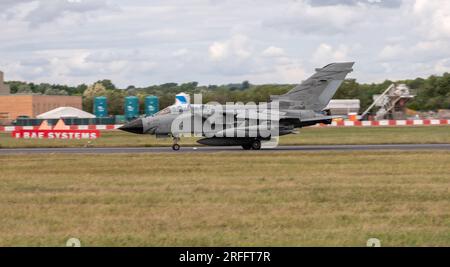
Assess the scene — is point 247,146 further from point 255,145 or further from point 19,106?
point 19,106

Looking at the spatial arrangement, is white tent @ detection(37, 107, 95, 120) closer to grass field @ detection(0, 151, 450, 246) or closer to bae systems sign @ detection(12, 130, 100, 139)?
bae systems sign @ detection(12, 130, 100, 139)

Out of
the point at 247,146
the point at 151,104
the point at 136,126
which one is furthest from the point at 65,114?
the point at 247,146

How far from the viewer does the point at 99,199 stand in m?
15.1

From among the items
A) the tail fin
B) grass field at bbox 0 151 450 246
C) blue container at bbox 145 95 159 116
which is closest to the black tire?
the tail fin

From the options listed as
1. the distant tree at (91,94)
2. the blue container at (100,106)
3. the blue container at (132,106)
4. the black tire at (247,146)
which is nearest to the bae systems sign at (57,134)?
the black tire at (247,146)

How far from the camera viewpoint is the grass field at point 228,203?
1100 cm

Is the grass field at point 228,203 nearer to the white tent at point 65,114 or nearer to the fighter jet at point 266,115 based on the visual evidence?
the fighter jet at point 266,115

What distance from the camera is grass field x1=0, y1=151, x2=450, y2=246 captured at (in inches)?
433

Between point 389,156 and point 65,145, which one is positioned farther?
point 65,145

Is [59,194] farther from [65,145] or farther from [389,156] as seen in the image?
[65,145]

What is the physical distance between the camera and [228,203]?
14.2 metres
